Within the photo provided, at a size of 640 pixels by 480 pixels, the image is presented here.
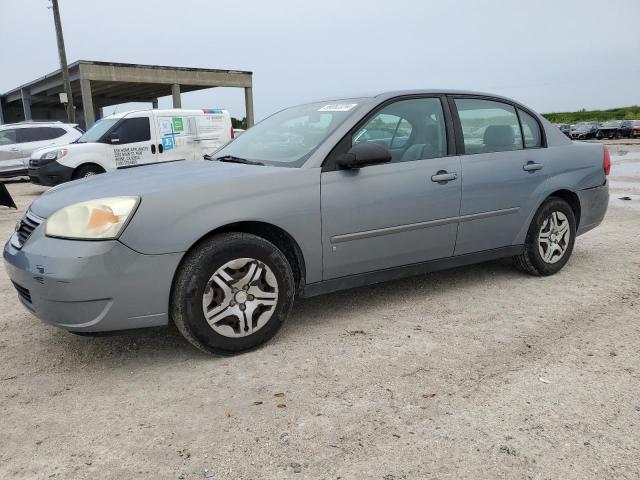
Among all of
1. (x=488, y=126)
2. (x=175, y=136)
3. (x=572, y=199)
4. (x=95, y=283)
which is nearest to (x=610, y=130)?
(x=175, y=136)

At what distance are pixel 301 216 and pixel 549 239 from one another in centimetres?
246

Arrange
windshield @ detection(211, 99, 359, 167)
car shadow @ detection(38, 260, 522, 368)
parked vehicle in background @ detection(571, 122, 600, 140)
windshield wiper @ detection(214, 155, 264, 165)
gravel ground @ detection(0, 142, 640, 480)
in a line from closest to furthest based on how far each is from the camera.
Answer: gravel ground @ detection(0, 142, 640, 480), car shadow @ detection(38, 260, 522, 368), windshield @ detection(211, 99, 359, 167), windshield wiper @ detection(214, 155, 264, 165), parked vehicle in background @ detection(571, 122, 600, 140)

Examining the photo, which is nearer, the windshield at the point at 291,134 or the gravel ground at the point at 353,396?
the gravel ground at the point at 353,396

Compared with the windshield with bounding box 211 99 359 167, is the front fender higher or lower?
lower

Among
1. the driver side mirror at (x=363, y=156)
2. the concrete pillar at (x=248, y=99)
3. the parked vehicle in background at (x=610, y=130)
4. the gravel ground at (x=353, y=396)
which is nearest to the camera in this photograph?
the gravel ground at (x=353, y=396)

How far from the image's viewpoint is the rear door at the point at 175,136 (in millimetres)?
12633

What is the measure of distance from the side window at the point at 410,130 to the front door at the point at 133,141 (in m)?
9.09

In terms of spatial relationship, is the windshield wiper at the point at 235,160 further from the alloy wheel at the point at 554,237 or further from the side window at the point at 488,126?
the alloy wheel at the point at 554,237

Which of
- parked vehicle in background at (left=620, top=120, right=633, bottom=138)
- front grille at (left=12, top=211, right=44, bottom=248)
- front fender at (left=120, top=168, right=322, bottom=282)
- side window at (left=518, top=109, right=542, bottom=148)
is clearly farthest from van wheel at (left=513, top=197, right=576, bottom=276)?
parked vehicle in background at (left=620, top=120, right=633, bottom=138)

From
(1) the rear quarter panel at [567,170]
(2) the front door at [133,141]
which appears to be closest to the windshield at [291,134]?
(1) the rear quarter panel at [567,170]

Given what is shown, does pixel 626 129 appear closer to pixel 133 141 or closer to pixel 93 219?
pixel 133 141

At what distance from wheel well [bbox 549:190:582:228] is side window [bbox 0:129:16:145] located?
14.3 meters

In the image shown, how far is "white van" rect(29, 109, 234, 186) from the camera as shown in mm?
11844

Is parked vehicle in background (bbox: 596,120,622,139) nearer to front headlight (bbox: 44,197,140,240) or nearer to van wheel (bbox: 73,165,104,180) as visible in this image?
van wheel (bbox: 73,165,104,180)
